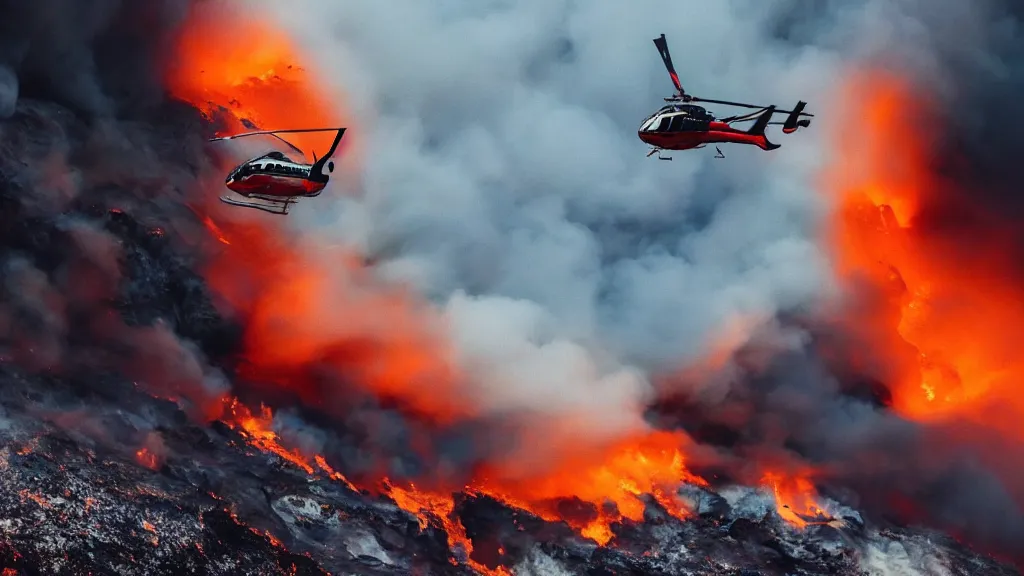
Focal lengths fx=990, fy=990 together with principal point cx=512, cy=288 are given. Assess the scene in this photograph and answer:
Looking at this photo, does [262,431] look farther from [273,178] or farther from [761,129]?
[761,129]

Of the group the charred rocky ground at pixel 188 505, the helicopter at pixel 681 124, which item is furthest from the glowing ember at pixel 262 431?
the helicopter at pixel 681 124

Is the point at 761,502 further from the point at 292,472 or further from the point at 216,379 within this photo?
the point at 216,379

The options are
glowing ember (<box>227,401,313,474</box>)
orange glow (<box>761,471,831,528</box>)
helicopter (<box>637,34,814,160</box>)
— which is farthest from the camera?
orange glow (<box>761,471,831,528</box>)

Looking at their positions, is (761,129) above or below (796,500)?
above

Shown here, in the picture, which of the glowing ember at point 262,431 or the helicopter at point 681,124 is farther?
the glowing ember at point 262,431

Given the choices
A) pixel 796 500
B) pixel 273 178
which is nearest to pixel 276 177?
pixel 273 178

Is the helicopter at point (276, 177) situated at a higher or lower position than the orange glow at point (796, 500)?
lower

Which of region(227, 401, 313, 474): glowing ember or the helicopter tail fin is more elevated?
the helicopter tail fin

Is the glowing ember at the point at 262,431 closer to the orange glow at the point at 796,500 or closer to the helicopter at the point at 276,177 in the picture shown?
the helicopter at the point at 276,177

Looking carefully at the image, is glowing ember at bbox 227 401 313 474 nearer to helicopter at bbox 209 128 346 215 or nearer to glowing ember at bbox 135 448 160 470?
glowing ember at bbox 135 448 160 470

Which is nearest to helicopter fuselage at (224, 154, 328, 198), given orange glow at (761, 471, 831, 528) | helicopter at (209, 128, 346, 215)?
helicopter at (209, 128, 346, 215)

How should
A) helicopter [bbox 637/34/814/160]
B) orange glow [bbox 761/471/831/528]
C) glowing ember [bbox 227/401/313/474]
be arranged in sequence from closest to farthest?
helicopter [bbox 637/34/814/160] < glowing ember [bbox 227/401/313/474] < orange glow [bbox 761/471/831/528]
